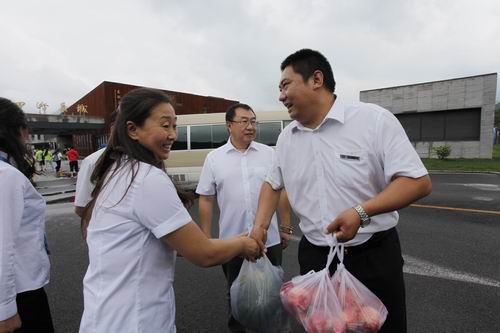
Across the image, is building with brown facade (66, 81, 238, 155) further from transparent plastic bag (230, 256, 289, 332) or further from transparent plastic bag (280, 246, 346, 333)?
transparent plastic bag (280, 246, 346, 333)

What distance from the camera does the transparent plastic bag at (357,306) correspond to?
1397 mm

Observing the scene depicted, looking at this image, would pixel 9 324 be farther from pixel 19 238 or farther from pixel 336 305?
pixel 336 305

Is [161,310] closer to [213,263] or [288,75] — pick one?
[213,263]

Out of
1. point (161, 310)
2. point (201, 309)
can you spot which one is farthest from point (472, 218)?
point (161, 310)

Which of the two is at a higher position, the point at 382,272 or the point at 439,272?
the point at 382,272

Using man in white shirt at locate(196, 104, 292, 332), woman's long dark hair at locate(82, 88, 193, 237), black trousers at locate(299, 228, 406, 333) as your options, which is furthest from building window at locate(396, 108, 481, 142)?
woman's long dark hair at locate(82, 88, 193, 237)


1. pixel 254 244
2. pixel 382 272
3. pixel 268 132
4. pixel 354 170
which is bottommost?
pixel 382 272

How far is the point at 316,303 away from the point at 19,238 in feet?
4.86

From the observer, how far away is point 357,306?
4.67ft

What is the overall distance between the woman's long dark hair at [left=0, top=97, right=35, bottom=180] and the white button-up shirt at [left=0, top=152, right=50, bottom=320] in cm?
6

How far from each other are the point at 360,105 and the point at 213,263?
111 centimetres

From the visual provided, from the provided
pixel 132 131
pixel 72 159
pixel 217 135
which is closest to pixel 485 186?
pixel 217 135

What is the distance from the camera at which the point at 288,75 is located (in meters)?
1.74

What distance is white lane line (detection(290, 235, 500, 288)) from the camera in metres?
3.50
